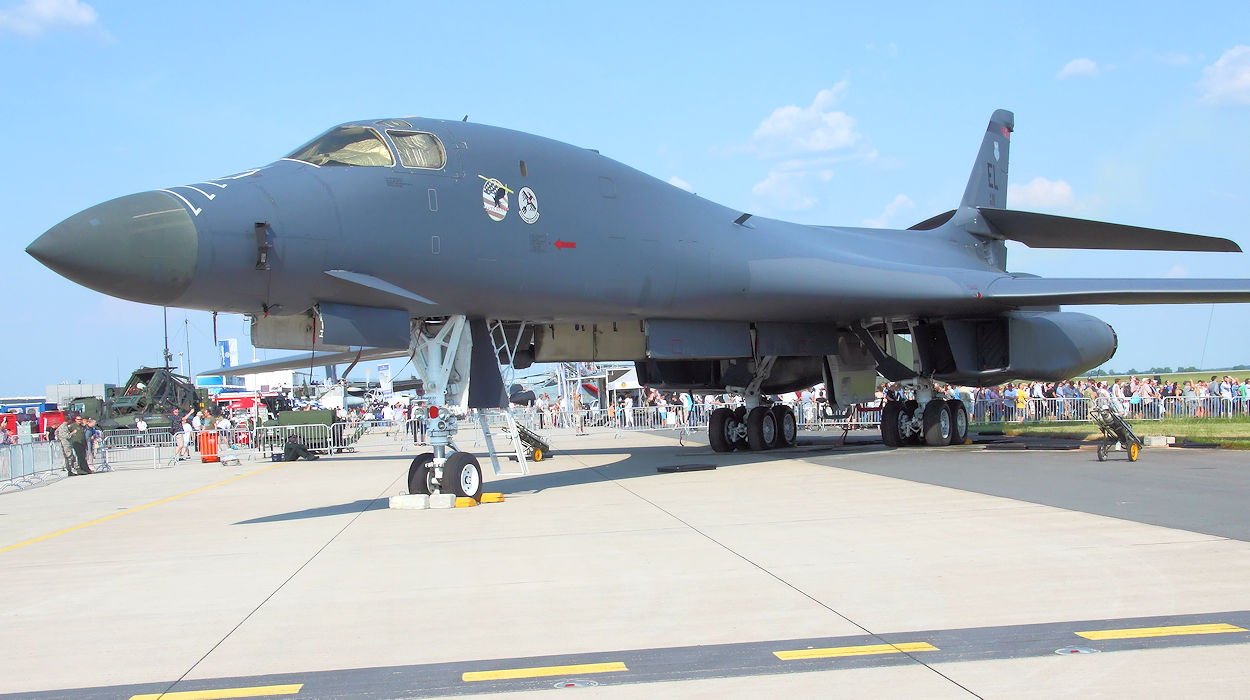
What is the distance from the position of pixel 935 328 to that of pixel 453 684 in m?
14.4

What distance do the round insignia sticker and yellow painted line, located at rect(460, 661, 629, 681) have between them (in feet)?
22.8

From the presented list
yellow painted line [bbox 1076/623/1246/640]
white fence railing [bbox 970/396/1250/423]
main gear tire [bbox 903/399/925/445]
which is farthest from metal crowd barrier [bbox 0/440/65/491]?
white fence railing [bbox 970/396/1250/423]

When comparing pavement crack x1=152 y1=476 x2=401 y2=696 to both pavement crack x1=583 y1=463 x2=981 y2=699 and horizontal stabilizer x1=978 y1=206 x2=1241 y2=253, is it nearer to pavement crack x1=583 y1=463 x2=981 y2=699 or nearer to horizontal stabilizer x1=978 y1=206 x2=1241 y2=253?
pavement crack x1=583 y1=463 x2=981 y2=699

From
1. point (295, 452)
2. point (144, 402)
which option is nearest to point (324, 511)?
point (295, 452)

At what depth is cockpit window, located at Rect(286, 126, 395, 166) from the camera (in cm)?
928

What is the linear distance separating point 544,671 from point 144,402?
39.3m

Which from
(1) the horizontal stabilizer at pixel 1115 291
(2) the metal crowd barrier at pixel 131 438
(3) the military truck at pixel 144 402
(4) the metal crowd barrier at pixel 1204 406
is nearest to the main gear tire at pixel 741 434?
(1) the horizontal stabilizer at pixel 1115 291

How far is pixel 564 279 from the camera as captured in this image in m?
10.9

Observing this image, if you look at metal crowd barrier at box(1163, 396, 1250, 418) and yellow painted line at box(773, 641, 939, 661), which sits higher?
yellow painted line at box(773, 641, 939, 661)

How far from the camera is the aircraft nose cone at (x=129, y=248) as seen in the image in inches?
293

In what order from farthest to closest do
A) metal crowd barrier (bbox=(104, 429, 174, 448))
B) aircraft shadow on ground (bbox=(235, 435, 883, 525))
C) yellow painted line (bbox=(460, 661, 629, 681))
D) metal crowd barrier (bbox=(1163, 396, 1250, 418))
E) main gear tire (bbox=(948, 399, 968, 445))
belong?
metal crowd barrier (bbox=(104, 429, 174, 448)) < metal crowd barrier (bbox=(1163, 396, 1250, 418)) < main gear tire (bbox=(948, 399, 968, 445)) < aircraft shadow on ground (bbox=(235, 435, 883, 525)) < yellow painted line (bbox=(460, 661, 629, 681))

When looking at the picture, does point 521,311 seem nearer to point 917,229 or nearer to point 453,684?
point 453,684

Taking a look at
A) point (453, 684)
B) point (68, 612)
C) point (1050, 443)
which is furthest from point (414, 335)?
point (1050, 443)

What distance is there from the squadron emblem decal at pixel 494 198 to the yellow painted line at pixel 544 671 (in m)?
6.71
